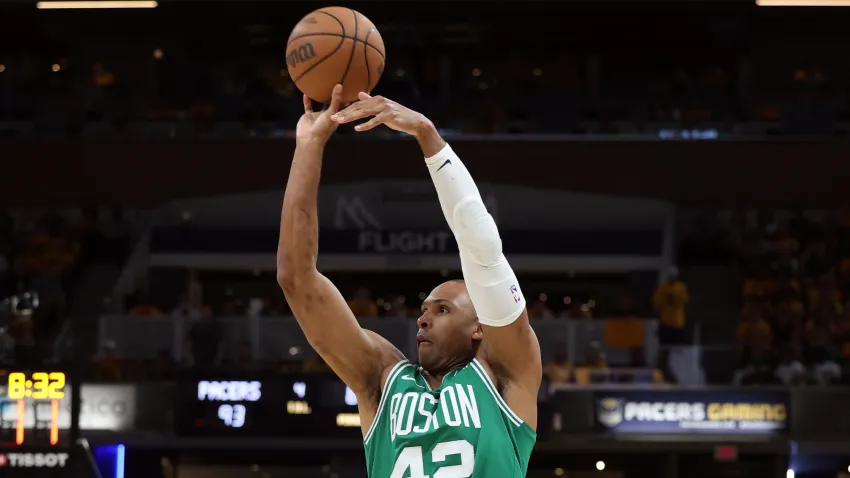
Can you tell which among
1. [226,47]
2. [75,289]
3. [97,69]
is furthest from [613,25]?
[75,289]

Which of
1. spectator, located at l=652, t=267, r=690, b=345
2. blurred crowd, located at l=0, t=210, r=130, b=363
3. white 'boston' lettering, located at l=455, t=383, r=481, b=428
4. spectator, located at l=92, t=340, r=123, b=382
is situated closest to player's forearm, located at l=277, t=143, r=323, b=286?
white 'boston' lettering, located at l=455, t=383, r=481, b=428

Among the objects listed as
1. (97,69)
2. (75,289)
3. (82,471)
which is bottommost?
(82,471)

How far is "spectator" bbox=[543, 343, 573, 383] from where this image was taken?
12812 mm

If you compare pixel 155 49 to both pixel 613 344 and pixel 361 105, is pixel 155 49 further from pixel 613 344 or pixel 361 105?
pixel 361 105

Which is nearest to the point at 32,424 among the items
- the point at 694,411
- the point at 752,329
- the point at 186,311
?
the point at 186,311

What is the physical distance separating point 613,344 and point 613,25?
8305 millimetres

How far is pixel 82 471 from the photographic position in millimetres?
9961

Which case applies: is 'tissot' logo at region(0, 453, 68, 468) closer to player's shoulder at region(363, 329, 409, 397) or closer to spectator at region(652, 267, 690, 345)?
spectator at region(652, 267, 690, 345)

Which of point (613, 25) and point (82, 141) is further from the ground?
point (613, 25)

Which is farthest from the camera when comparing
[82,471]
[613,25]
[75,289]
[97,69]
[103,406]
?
[613,25]

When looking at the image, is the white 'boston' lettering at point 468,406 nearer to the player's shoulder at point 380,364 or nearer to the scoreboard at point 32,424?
the player's shoulder at point 380,364

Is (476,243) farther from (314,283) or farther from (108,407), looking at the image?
(108,407)

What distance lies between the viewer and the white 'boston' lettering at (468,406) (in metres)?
3.30

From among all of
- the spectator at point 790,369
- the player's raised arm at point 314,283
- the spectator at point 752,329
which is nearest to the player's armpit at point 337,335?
the player's raised arm at point 314,283
